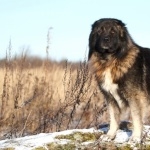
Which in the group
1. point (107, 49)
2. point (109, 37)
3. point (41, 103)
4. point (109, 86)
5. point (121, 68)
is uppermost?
point (109, 37)

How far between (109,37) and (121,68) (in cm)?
47

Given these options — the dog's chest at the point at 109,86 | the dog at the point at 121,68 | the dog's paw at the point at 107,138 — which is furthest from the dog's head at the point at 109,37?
the dog's paw at the point at 107,138

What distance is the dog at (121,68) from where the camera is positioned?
6012 millimetres

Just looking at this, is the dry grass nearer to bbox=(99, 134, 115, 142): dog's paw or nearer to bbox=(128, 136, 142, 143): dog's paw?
bbox=(99, 134, 115, 142): dog's paw

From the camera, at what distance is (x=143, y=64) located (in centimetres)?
619

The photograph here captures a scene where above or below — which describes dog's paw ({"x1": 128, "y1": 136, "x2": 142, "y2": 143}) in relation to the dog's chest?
below

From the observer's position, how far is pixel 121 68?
6.05 metres

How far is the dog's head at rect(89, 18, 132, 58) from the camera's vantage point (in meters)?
6.07

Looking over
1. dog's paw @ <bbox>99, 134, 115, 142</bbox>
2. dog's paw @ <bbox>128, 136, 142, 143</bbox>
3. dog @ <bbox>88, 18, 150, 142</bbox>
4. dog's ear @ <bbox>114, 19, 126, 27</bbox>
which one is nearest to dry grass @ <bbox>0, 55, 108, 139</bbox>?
dog @ <bbox>88, 18, 150, 142</bbox>

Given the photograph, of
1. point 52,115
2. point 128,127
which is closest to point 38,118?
point 52,115

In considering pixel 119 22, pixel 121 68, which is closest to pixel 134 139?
pixel 121 68

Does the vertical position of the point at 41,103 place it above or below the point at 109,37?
below

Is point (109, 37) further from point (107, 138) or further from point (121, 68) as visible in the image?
point (107, 138)

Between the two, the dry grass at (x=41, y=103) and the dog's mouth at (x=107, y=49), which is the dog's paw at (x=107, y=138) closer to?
the dog's mouth at (x=107, y=49)
